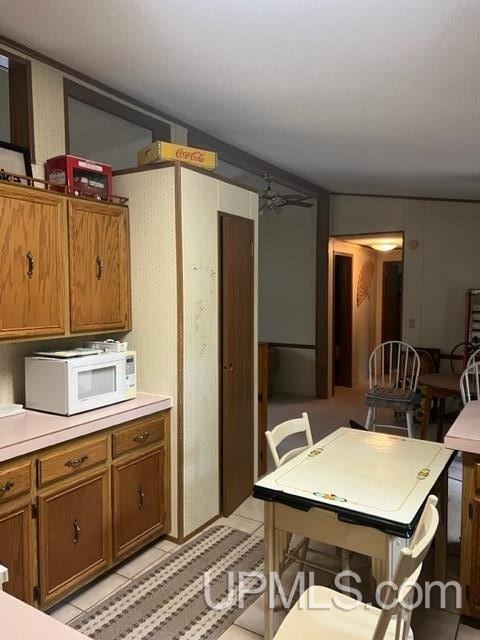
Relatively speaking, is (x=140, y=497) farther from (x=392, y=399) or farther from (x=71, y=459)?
(x=392, y=399)

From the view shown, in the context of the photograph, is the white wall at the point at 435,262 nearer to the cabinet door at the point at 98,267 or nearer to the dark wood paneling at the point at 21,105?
the cabinet door at the point at 98,267

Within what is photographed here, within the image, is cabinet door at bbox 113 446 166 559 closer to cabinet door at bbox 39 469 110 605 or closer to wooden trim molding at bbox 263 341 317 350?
cabinet door at bbox 39 469 110 605

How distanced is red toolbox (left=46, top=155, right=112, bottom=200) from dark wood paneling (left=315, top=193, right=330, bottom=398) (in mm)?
3958

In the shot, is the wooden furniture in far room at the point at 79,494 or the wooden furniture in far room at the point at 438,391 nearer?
the wooden furniture in far room at the point at 79,494

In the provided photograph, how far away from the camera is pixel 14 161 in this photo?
235 cm

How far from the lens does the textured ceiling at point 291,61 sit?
76.3 inches

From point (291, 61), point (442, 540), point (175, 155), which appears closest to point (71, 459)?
point (175, 155)

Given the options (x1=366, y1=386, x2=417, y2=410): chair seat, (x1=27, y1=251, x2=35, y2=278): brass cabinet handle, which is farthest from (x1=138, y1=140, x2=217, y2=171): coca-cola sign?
(x1=366, y1=386, x2=417, y2=410): chair seat

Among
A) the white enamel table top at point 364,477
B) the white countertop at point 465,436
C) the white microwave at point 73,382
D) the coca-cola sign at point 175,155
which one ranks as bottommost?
→ the white enamel table top at point 364,477

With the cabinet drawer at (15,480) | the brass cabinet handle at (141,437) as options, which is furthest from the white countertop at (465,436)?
the cabinet drawer at (15,480)

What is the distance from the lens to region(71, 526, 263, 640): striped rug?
2.09m

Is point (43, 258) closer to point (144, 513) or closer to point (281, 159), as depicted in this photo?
point (144, 513)

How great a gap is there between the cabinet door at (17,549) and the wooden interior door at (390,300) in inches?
278

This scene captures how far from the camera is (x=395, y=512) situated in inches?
64.4
